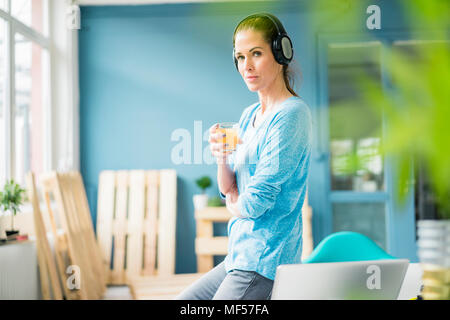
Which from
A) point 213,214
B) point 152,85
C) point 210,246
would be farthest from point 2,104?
point 210,246

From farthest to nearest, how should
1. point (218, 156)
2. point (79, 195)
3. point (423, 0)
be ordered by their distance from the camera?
point (79, 195), point (218, 156), point (423, 0)

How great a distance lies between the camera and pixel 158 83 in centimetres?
410

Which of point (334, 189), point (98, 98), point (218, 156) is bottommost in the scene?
point (334, 189)

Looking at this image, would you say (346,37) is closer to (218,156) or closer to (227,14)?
(227,14)

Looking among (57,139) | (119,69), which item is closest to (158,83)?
(119,69)

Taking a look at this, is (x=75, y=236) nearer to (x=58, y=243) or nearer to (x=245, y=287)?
(x=58, y=243)

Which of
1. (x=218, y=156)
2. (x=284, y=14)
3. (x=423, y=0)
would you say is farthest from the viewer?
(x=284, y=14)

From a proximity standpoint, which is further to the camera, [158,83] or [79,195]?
[158,83]

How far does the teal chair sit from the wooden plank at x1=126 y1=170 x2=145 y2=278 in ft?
8.03

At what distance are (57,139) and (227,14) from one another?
6.51ft

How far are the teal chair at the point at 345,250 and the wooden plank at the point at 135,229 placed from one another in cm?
245

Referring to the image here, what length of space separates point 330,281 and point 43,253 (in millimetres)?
2479

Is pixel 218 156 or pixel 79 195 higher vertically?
pixel 218 156

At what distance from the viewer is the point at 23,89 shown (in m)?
3.43
